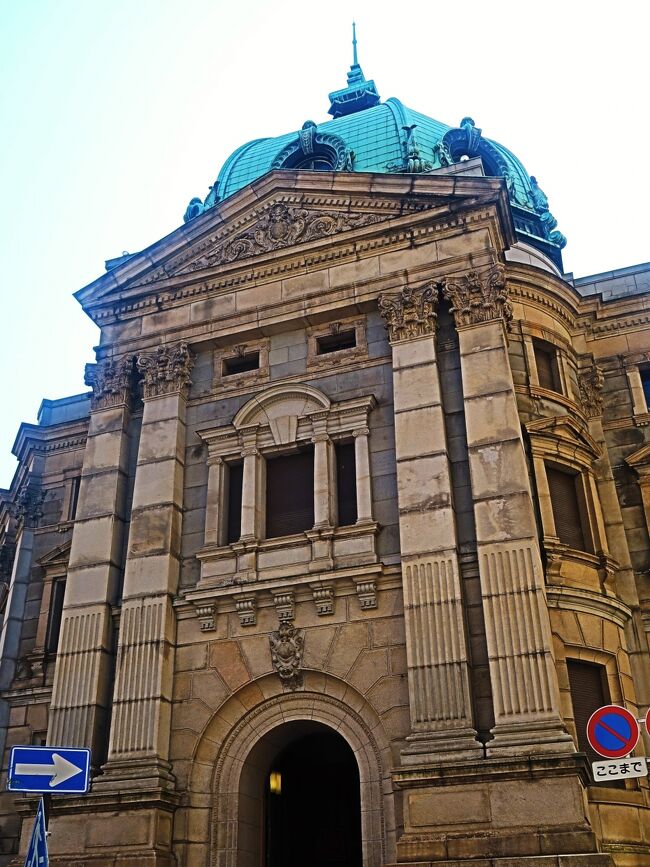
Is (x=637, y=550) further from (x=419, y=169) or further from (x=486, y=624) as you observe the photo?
(x=419, y=169)

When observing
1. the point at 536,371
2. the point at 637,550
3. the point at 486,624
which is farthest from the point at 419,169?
the point at 486,624

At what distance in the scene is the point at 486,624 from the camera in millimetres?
19672

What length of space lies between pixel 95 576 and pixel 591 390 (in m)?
15.3

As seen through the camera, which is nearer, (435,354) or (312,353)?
(435,354)

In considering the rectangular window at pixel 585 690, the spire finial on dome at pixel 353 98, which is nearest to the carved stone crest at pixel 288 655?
the rectangular window at pixel 585 690


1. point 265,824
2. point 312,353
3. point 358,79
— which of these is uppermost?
point 358,79

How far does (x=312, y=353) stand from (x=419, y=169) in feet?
24.2

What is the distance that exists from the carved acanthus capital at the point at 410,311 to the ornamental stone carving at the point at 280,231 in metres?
2.62

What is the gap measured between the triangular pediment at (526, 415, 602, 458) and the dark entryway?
9.31m

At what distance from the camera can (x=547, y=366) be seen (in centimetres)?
2745

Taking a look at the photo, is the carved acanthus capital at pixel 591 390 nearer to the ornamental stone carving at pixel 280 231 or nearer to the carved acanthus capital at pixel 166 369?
the ornamental stone carving at pixel 280 231

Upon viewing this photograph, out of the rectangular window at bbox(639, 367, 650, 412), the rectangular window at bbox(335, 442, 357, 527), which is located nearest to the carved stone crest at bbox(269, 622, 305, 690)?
the rectangular window at bbox(335, 442, 357, 527)

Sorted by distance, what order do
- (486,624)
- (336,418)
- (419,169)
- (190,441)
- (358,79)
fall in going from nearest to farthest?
(486,624), (336,418), (190,441), (419,169), (358,79)

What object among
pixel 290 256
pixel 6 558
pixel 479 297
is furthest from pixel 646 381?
pixel 6 558
